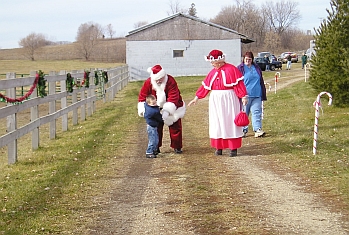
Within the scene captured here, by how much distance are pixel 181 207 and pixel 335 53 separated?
10.8 meters

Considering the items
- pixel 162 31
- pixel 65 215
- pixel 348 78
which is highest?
pixel 162 31

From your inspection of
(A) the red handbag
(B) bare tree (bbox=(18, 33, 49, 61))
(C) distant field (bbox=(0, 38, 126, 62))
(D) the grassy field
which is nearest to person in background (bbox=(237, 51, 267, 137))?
(D) the grassy field

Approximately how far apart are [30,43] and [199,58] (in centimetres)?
6537

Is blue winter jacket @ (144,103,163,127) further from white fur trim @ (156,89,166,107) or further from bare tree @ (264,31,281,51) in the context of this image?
bare tree @ (264,31,281,51)

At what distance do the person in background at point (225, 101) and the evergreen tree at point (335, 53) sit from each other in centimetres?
664

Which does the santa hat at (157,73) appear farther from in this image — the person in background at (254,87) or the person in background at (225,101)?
the person in background at (254,87)

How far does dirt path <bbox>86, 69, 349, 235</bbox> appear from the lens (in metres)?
5.93

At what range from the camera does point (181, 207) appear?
6.70m

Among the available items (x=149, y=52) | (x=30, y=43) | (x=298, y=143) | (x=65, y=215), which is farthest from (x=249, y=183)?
(x=30, y=43)

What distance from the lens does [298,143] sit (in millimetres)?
11078

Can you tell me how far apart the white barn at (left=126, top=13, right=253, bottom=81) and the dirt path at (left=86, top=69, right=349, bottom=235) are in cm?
3217

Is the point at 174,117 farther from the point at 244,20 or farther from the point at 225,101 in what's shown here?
the point at 244,20

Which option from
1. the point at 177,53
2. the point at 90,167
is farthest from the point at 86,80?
the point at 177,53

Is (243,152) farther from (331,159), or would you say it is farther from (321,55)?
(321,55)
